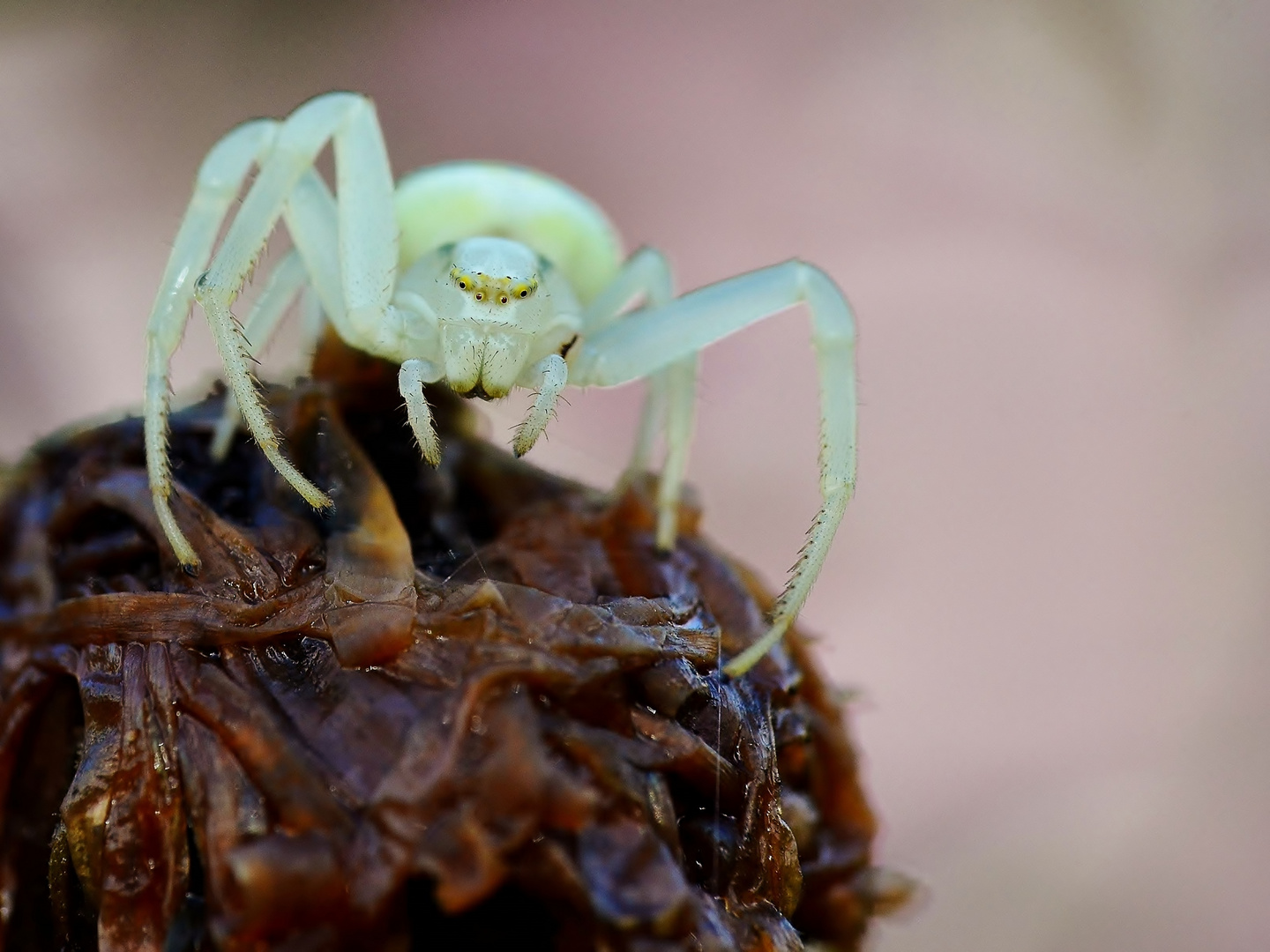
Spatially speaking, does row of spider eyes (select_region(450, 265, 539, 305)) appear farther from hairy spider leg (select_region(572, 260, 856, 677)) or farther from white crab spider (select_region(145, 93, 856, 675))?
hairy spider leg (select_region(572, 260, 856, 677))

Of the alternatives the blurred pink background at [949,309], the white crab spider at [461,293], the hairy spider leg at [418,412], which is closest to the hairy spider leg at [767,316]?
the white crab spider at [461,293]

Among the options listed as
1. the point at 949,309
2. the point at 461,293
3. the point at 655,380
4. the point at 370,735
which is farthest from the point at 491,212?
the point at 949,309

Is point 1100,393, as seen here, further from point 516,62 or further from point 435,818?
point 435,818

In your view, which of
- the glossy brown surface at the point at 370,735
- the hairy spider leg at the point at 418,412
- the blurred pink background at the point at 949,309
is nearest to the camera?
the glossy brown surface at the point at 370,735

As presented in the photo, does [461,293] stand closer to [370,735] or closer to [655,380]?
[655,380]

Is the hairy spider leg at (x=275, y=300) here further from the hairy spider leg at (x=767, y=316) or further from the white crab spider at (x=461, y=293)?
the hairy spider leg at (x=767, y=316)

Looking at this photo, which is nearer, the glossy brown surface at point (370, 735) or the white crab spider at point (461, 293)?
the glossy brown surface at point (370, 735)
